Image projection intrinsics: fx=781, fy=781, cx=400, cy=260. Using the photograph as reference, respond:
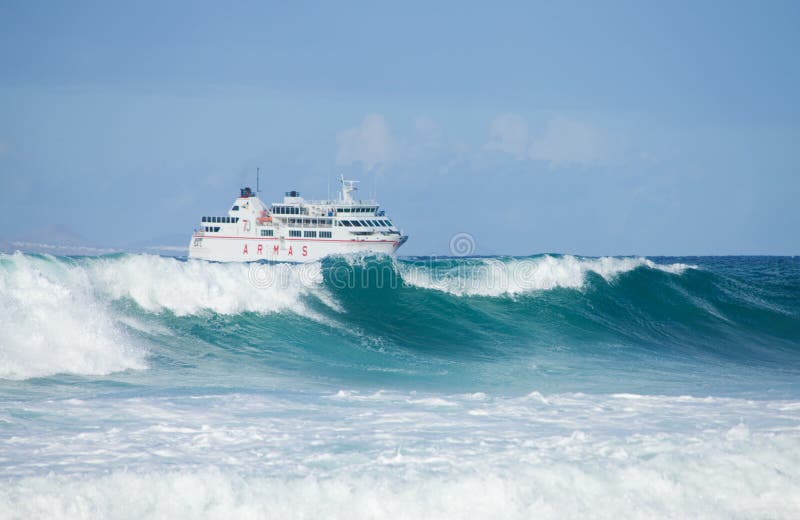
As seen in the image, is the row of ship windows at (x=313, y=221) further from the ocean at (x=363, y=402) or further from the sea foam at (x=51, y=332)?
the sea foam at (x=51, y=332)

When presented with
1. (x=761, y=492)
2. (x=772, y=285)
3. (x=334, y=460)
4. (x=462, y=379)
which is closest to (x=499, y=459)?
(x=334, y=460)

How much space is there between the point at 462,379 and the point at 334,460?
6.22m

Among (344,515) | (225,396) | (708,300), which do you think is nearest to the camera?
(344,515)

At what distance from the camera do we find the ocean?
715 cm

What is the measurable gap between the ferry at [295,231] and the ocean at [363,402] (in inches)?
1315

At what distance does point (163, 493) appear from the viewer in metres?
6.94

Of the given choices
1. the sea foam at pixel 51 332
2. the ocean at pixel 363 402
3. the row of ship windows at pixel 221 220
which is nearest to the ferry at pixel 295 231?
the row of ship windows at pixel 221 220

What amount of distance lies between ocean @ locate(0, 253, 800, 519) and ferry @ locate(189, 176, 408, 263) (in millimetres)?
33407

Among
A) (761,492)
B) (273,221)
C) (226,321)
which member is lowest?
(761,492)

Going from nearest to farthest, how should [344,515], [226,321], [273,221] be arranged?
[344,515]
[226,321]
[273,221]

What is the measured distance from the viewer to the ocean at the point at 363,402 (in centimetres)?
715

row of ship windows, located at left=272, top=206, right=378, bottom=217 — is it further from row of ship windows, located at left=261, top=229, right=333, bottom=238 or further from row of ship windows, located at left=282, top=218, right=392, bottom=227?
row of ship windows, located at left=261, top=229, right=333, bottom=238

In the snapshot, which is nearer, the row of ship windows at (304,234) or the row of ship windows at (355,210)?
the row of ship windows at (304,234)

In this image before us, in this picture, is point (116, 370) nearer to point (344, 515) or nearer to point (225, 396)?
point (225, 396)
